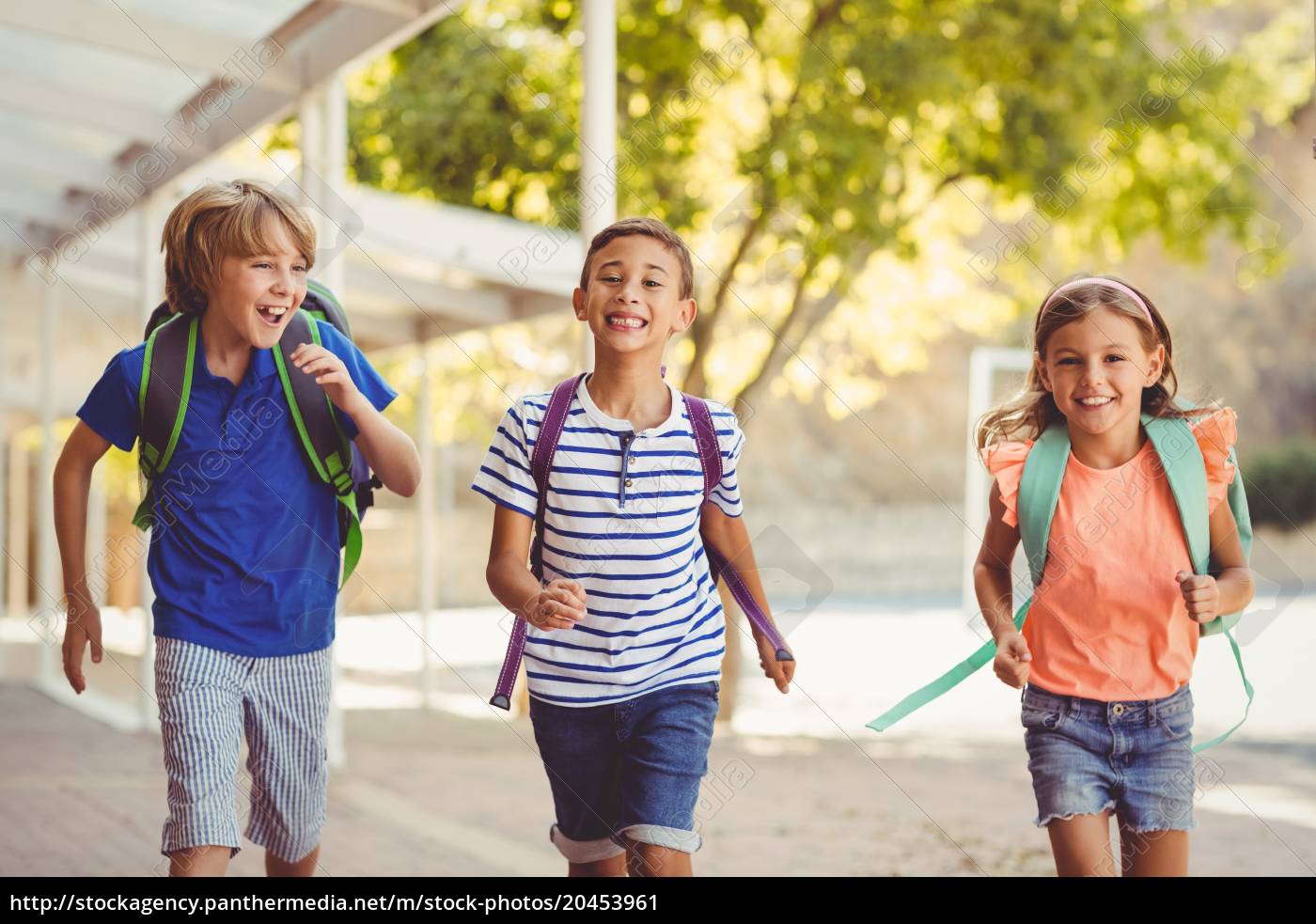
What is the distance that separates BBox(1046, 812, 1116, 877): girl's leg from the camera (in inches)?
106

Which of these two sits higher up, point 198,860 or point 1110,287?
point 1110,287

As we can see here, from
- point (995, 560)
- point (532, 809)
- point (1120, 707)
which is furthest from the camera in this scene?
point (532, 809)

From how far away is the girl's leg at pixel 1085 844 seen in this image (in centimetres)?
269

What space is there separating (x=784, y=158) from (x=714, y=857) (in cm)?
485

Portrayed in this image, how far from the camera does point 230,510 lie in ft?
9.21

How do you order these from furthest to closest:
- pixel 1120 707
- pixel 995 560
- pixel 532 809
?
pixel 532 809, pixel 995 560, pixel 1120 707

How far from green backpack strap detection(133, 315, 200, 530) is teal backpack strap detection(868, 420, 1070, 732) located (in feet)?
4.83

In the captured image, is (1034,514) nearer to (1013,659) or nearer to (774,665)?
(1013,659)

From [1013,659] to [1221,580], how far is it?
1.53ft

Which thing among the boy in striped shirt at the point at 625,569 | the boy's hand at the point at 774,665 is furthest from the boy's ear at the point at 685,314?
the boy's hand at the point at 774,665

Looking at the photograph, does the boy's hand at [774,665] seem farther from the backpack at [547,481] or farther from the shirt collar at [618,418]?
the shirt collar at [618,418]

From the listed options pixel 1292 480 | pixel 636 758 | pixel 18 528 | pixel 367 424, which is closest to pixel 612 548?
pixel 636 758

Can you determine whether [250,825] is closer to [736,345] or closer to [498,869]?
[498,869]

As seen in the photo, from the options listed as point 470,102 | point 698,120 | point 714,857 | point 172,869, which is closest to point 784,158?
point 698,120
